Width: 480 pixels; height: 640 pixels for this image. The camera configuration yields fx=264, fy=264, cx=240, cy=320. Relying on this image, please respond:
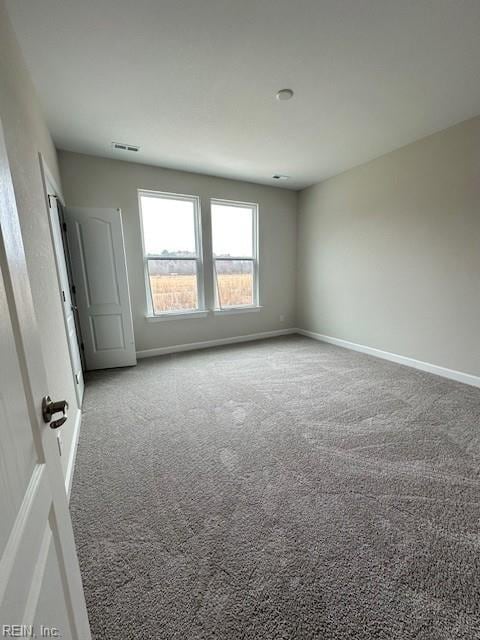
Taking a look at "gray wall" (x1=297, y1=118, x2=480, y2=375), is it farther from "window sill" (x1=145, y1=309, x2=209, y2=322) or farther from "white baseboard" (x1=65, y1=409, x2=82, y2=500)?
"white baseboard" (x1=65, y1=409, x2=82, y2=500)

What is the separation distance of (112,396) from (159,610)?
208 cm

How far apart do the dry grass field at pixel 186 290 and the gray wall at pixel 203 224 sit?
0.21 m

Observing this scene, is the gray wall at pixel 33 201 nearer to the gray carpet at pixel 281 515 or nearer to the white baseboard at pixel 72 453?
the white baseboard at pixel 72 453

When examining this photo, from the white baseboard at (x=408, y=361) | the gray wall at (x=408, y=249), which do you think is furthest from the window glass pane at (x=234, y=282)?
the white baseboard at (x=408, y=361)

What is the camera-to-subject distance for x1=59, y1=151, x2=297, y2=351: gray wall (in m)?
3.45

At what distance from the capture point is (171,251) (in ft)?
13.3

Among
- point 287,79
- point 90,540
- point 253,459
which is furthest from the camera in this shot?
point 287,79

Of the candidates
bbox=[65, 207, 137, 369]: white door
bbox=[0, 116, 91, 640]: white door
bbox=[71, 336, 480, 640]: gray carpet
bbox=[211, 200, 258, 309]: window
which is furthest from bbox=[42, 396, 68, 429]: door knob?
bbox=[211, 200, 258, 309]: window

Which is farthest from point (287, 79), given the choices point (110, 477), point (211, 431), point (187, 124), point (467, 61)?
point (110, 477)

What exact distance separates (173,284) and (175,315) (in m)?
0.49

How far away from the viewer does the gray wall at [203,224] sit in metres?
3.45

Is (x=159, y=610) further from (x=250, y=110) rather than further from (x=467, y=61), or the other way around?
(x=467, y=61)

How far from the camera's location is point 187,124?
266 centimetres

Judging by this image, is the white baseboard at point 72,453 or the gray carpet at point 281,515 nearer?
the gray carpet at point 281,515
